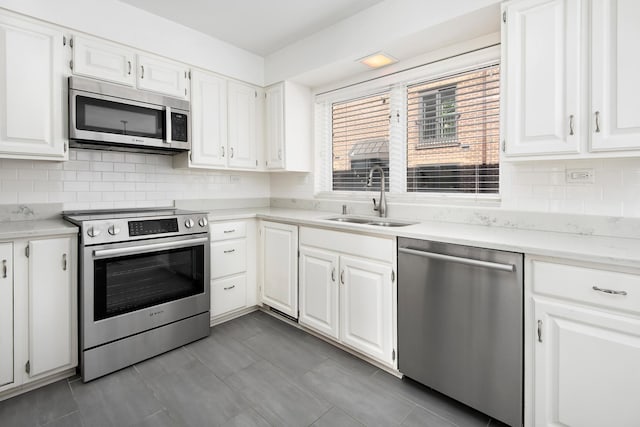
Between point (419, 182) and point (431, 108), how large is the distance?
0.59 m

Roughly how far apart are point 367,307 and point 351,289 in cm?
17

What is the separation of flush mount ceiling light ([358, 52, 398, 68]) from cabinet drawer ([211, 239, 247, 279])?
1.88m

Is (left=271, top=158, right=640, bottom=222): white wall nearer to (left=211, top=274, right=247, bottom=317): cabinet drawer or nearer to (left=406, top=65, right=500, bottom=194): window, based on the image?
(left=406, top=65, right=500, bottom=194): window

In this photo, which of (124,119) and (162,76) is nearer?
(124,119)

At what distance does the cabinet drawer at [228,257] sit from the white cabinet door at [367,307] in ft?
3.62

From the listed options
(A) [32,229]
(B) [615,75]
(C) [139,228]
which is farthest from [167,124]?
(B) [615,75]

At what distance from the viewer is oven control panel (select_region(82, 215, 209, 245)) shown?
2.07 metres

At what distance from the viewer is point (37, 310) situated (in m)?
1.97

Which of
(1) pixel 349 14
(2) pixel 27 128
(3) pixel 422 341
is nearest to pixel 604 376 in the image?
(3) pixel 422 341

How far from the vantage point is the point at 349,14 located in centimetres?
257

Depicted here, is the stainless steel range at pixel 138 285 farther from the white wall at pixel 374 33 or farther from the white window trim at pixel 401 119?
the white wall at pixel 374 33

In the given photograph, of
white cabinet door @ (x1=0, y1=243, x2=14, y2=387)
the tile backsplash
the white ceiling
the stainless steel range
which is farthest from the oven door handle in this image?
the white ceiling

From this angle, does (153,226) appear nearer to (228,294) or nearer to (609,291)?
(228,294)

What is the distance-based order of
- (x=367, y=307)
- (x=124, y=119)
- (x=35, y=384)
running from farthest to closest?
1. (x=124, y=119)
2. (x=367, y=307)
3. (x=35, y=384)
